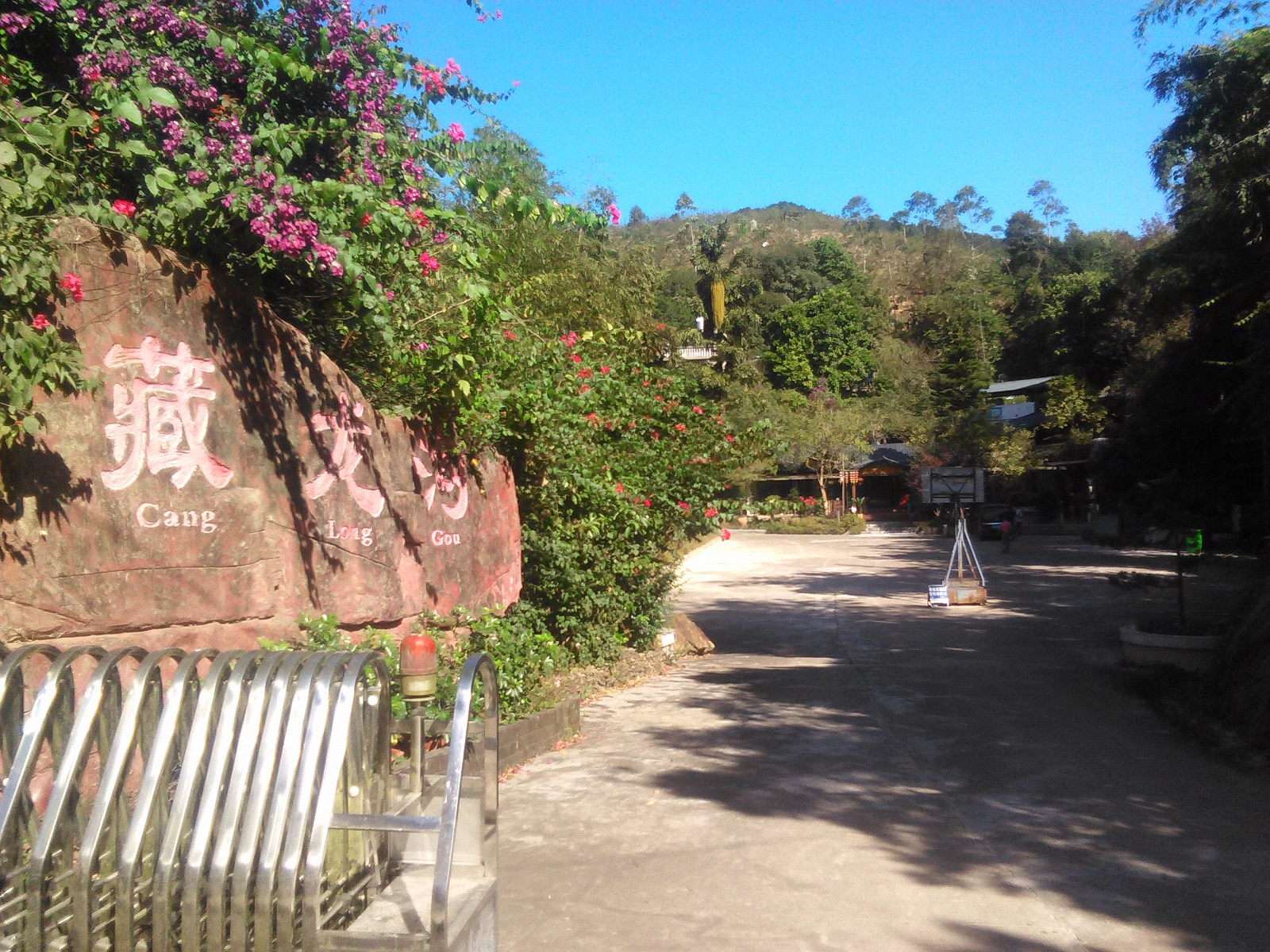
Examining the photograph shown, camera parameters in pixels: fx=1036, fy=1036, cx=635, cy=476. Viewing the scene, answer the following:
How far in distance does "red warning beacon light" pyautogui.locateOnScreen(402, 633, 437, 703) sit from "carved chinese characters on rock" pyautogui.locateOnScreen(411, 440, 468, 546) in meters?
4.06

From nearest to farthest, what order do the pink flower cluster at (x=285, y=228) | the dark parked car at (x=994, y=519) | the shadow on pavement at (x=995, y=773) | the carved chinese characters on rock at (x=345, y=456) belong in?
the shadow on pavement at (x=995, y=773)
the pink flower cluster at (x=285, y=228)
the carved chinese characters on rock at (x=345, y=456)
the dark parked car at (x=994, y=519)

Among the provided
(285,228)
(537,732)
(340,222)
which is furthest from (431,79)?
(537,732)

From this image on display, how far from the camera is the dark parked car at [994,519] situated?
33.0m

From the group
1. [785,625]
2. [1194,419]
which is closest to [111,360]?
[785,625]

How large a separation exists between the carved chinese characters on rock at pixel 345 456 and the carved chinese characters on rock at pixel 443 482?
0.62 m

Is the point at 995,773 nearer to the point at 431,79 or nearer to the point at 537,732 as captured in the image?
the point at 537,732

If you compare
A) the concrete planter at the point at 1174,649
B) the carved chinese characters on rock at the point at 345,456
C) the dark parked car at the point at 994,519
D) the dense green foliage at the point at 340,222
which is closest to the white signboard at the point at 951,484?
the dark parked car at the point at 994,519

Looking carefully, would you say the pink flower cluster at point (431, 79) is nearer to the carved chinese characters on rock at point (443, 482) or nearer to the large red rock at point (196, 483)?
the large red rock at point (196, 483)

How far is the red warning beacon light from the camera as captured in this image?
3381 mm

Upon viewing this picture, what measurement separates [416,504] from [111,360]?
2608 mm

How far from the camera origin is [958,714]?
8.64m

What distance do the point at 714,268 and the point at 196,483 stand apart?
132ft

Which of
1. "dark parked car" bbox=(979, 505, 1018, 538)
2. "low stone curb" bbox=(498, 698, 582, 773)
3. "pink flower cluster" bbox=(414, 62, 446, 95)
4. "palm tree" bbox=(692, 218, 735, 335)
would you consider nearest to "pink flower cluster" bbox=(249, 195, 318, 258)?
"pink flower cluster" bbox=(414, 62, 446, 95)

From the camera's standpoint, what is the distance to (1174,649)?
A: 397 inches
